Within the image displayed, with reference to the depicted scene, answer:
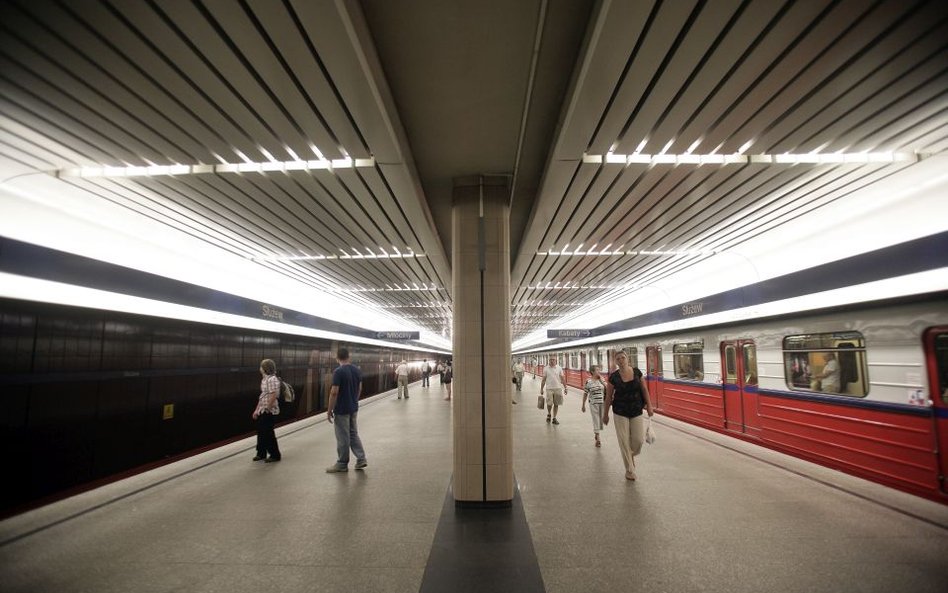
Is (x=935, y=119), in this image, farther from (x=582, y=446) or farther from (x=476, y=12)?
(x=582, y=446)

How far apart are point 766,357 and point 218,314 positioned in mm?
9692

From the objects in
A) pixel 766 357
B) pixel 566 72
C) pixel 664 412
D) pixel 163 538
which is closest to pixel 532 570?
pixel 163 538

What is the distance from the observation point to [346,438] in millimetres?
5656

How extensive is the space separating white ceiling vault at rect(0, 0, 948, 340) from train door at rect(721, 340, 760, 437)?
304 centimetres

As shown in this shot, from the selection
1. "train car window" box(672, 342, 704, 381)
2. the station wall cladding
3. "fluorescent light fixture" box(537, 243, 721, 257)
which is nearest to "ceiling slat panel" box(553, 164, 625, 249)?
"fluorescent light fixture" box(537, 243, 721, 257)

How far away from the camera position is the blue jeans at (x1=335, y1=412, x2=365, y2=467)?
561 cm

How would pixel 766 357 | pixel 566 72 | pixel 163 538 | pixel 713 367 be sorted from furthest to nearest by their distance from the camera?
pixel 713 367, pixel 766 357, pixel 163 538, pixel 566 72

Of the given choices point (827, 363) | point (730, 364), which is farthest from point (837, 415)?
point (730, 364)

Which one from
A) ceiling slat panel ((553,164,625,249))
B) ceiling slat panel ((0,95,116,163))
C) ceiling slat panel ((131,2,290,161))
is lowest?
ceiling slat panel ((553,164,625,249))

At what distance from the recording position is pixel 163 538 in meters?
3.58

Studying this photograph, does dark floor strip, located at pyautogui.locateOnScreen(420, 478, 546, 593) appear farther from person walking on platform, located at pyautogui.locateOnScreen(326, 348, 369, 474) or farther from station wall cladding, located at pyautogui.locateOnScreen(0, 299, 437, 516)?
station wall cladding, located at pyautogui.locateOnScreen(0, 299, 437, 516)

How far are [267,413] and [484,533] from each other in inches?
163

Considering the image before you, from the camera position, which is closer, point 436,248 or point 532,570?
point 532,570

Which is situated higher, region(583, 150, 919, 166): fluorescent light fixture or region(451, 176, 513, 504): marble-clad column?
region(583, 150, 919, 166): fluorescent light fixture
